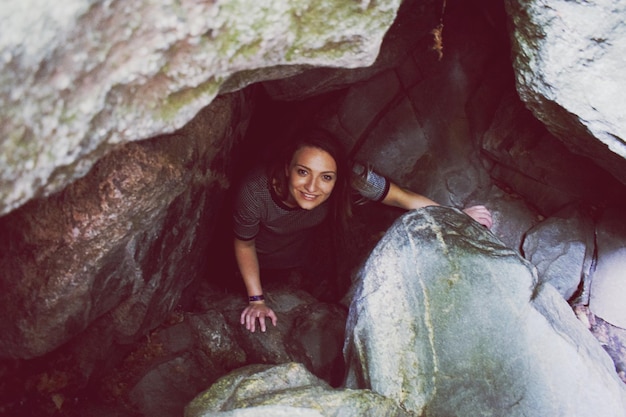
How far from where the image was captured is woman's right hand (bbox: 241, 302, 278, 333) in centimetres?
443

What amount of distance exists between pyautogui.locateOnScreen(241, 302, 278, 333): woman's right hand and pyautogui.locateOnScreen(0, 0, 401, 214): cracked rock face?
2.71 meters

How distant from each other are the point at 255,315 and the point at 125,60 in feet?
10.3

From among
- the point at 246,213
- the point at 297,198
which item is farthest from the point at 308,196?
the point at 246,213

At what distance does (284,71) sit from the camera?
2492mm

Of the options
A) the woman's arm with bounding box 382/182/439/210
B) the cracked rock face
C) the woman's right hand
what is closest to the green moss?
the cracked rock face

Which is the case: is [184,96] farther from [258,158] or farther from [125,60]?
[258,158]

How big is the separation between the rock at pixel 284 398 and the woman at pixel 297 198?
1386 millimetres

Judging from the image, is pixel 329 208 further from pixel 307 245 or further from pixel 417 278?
pixel 417 278

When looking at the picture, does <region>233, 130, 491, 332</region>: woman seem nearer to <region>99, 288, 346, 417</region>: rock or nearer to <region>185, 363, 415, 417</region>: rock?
<region>99, 288, 346, 417</region>: rock

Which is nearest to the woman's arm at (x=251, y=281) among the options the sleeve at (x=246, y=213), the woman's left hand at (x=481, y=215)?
the sleeve at (x=246, y=213)

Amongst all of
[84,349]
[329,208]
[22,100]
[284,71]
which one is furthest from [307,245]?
[22,100]

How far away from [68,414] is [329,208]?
2.76 m

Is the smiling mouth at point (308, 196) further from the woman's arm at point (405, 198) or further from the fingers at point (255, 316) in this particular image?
the fingers at point (255, 316)

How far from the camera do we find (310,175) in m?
3.81
